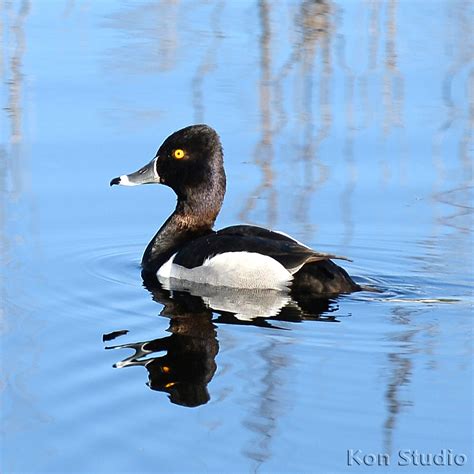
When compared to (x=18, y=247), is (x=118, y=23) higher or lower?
higher

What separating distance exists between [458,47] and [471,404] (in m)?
6.96

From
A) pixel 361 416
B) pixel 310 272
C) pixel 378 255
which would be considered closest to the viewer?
pixel 361 416

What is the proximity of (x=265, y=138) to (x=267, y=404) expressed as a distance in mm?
4598

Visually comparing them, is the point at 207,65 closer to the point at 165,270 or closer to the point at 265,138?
the point at 265,138

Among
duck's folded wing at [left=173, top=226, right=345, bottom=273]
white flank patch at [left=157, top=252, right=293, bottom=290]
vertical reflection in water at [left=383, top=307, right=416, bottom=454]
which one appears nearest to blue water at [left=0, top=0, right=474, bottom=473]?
vertical reflection in water at [left=383, top=307, right=416, bottom=454]

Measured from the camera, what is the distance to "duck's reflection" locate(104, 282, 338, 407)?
6.16 meters

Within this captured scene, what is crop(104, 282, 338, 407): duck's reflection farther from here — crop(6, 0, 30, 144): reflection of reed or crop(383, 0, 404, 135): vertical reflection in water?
crop(383, 0, 404, 135): vertical reflection in water

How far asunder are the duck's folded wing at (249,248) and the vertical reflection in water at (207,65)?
222 cm

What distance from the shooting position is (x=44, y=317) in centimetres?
709

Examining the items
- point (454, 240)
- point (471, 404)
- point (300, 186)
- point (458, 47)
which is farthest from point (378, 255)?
point (458, 47)

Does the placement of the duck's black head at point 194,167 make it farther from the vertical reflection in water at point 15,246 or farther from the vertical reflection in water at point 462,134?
the vertical reflection in water at point 462,134

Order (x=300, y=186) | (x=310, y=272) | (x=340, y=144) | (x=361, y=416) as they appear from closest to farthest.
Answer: (x=361, y=416), (x=310, y=272), (x=300, y=186), (x=340, y=144)

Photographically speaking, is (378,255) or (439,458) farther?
(378,255)

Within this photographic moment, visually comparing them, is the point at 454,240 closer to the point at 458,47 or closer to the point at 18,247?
the point at 18,247
